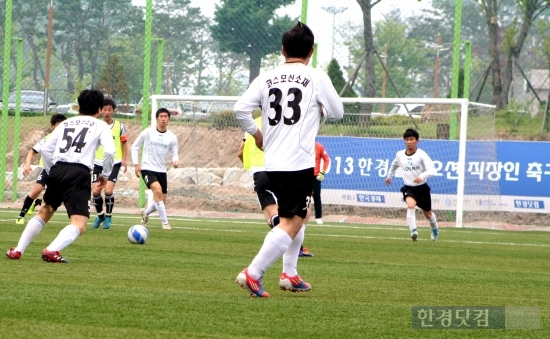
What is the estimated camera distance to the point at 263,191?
11.8 meters

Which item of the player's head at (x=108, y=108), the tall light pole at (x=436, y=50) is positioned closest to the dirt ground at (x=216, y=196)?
the tall light pole at (x=436, y=50)

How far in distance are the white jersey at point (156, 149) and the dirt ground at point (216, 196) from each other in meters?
6.13

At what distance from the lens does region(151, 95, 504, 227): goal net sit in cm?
2150

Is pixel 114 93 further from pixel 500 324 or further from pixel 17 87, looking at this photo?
pixel 500 324

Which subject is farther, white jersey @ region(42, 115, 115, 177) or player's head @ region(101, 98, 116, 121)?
player's head @ region(101, 98, 116, 121)

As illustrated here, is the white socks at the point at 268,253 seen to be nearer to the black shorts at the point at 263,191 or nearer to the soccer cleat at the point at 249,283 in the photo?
the soccer cleat at the point at 249,283

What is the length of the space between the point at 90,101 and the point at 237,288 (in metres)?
2.78

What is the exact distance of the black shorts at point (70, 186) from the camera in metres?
9.57

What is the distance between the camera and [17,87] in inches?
948

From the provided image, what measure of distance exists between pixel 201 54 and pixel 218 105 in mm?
1369

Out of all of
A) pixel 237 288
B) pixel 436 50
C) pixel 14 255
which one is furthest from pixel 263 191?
pixel 436 50

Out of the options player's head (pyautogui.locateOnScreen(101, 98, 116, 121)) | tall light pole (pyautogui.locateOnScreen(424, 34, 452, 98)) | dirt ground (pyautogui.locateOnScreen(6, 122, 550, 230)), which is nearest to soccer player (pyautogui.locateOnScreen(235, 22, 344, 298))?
player's head (pyautogui.locateOnScreen(101, 98, 116, 121))

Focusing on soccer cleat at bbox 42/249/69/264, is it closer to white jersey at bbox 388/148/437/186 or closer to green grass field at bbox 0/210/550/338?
green grass field at bbox 0/210/550/338

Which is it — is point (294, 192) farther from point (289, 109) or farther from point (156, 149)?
point (156, 149)
